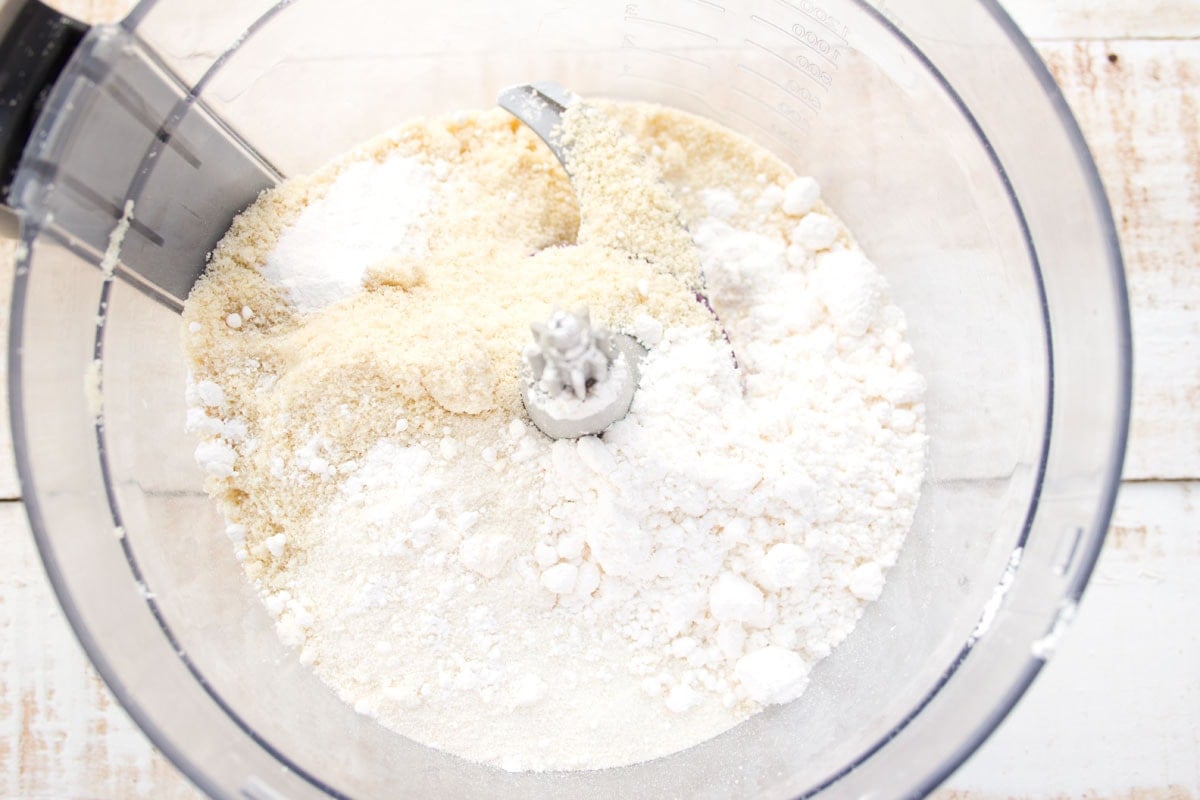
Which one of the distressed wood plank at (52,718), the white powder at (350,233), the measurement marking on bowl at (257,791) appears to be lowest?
the measurement marking on bowl at (257,791)

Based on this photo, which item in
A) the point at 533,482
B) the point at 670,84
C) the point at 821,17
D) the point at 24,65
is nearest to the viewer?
the point at 24,65

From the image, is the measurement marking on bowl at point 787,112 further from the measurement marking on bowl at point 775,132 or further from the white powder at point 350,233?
the white powder at point 350,233

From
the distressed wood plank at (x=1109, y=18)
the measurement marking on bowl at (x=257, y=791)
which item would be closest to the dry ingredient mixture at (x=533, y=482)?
the measurement marking on bowl at (x=257, y=791)

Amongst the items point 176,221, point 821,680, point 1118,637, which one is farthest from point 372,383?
point 1118,637

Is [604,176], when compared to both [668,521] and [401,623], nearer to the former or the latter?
[668,521]

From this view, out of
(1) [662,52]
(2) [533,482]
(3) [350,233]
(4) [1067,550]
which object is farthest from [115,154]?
(4) [1067,550]

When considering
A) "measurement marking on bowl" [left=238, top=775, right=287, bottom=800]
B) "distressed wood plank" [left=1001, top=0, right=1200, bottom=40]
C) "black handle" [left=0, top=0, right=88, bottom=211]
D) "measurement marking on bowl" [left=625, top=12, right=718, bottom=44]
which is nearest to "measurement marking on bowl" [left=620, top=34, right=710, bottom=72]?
"measurement marking on bowl" [left=625, top=12, right=718, bottom=44]

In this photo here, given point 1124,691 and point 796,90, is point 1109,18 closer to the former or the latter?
point 796,90
